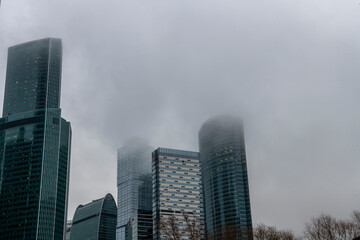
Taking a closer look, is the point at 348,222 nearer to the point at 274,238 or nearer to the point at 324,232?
the point at 324,232

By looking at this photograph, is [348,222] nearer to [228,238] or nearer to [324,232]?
[324,232]

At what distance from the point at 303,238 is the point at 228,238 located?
2837cm

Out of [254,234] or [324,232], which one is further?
[254,234]

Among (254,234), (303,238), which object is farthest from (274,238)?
(303,238)

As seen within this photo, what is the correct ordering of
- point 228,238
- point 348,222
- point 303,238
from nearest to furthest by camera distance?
1. point 228,238
2. point 348,222
3. point 303,238

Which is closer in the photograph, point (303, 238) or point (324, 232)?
point (324, 232)

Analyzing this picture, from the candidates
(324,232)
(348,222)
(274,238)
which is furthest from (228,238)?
(348,222)

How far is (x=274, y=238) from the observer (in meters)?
111

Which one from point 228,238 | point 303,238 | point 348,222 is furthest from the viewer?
point 303,238

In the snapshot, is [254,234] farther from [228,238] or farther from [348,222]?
[348,222]

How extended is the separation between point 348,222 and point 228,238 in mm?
33815

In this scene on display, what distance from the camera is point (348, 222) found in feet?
378

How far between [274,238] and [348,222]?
68.7 feet

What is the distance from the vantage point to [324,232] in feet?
363
